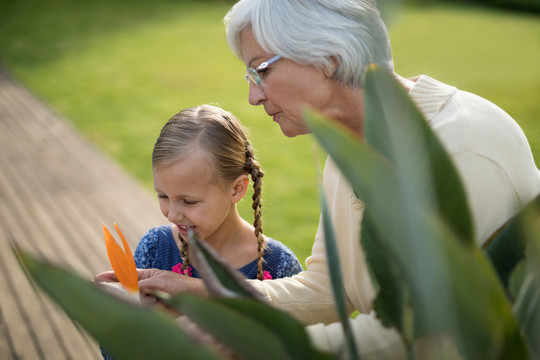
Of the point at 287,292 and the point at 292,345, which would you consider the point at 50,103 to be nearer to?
the point at 287,292

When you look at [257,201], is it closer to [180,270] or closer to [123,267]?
[180,270]

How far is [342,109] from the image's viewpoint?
1783mm

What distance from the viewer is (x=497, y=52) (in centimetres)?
1191

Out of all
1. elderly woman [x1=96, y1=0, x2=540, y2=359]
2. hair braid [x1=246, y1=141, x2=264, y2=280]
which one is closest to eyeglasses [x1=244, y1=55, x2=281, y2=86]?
elderly woman [x1=96, y1=0, x2=540, y2=359]

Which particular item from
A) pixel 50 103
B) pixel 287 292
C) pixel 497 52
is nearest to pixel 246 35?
pixel 287 292

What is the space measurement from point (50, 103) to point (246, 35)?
7.21 m

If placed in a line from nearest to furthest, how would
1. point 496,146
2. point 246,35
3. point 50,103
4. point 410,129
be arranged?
1. point 410,129
2. point 496,146
3. point 246,35
4. point 50,103

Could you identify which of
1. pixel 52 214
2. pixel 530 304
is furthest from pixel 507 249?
pixel 52 214

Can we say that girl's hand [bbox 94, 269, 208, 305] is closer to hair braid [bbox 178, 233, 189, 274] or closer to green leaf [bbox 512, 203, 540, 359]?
hair braid [bbox 178, 233, 189, 274]

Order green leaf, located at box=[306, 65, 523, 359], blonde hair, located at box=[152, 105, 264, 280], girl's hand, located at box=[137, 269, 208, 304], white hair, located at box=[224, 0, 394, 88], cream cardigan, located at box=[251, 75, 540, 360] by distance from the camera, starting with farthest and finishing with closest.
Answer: blonde hair, located at box=[152, 105, 264, 280] → white hair, located at box=[224, 0, 394, 88] → girl's hand, located at box=[137, 269, 208, 304] → cream cardigan, located at box=[251, 75, 540, 360] → green leaf, located at box=[306, 65, 523, 359]

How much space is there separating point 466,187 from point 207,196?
1.00 meters

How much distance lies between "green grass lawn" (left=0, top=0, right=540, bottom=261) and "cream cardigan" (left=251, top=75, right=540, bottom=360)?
214 cm

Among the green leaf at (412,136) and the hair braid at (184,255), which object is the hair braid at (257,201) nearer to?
the hair braid at (184,255)

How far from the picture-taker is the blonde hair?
1946mm
